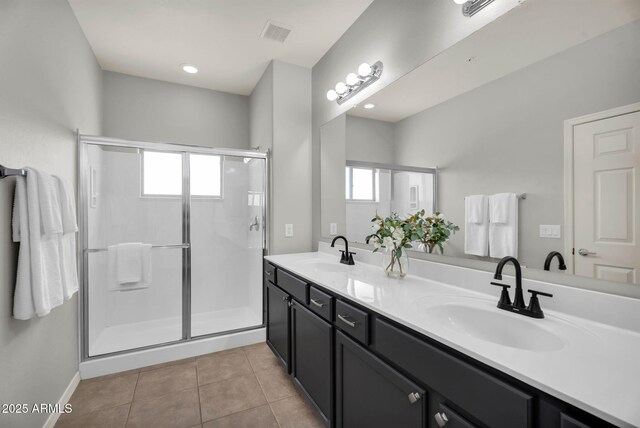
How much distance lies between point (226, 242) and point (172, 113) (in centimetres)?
160

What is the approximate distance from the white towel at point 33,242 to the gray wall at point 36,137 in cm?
5

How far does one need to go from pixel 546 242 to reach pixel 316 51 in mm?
2354

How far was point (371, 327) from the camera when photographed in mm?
1172

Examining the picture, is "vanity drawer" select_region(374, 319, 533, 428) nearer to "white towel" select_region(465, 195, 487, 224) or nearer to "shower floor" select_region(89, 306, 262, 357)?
"white towel" select_region(465, 195, 487, 224)

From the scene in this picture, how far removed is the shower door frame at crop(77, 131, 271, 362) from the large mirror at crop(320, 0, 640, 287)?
65.7 inches

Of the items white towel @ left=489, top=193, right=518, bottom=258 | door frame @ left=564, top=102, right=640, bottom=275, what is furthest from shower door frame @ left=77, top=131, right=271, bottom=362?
door frame @ left=564, top=102, right=640, bottom=275

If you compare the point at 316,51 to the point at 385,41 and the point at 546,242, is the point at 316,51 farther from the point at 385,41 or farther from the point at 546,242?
the point at 546,242

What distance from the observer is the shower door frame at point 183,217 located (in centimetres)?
218

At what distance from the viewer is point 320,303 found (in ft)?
5.08

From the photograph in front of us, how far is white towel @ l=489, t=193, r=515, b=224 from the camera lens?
1232 mm

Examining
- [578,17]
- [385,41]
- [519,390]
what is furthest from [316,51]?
[519,390]

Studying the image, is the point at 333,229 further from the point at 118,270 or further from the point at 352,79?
the point at 118,270

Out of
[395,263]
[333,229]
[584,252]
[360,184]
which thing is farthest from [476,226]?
[333,229]

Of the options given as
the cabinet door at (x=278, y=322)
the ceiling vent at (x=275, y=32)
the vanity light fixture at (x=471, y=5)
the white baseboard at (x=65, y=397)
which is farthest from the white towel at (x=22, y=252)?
the vanity light fixture at (x=471, y=5)
